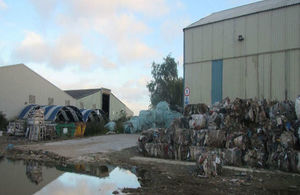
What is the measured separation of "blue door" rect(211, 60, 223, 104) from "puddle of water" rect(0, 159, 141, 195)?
10.5 meters

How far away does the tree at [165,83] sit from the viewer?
35781 mm

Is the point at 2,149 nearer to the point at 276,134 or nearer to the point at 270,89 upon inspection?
the point at 276,134

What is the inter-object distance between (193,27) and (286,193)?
14.7m

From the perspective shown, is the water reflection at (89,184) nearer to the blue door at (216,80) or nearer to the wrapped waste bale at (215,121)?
the wrapped waste bale at (215,121)

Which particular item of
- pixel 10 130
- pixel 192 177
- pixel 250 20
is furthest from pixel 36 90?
pixel 192 177

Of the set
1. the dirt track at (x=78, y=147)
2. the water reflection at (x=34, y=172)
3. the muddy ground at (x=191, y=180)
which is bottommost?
the water reflection at (x=34, y=172)

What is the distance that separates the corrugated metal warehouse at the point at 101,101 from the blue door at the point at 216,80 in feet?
66.2

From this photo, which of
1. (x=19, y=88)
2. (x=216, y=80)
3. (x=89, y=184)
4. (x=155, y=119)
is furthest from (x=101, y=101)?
(x=89, y=184)

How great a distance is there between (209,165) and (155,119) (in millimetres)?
13950

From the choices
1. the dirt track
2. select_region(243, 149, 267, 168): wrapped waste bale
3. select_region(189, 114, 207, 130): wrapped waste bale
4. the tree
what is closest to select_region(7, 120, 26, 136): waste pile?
the dirt track

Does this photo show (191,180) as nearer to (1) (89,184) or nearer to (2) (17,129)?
(1) (89,184)

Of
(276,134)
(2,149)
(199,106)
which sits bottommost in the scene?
(2,149)

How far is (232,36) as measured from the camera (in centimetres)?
1727

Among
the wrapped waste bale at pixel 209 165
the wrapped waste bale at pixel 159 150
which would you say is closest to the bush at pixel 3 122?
the wrapped waste bale at pixel 159 150
